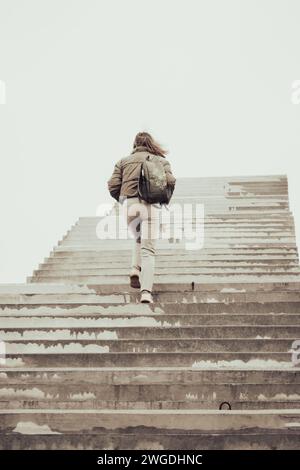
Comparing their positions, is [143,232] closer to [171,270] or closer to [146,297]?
[146,297]

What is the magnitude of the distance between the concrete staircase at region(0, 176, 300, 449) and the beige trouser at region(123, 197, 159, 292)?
29 centimetres

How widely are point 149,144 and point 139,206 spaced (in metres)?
0.72

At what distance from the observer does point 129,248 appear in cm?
830

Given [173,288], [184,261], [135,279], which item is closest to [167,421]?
[135,279]

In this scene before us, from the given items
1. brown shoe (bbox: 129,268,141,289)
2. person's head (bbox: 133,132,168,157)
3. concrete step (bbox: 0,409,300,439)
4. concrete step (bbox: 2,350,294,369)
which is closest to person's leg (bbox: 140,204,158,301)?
brown shoe (bbox: 129,268,141,289)

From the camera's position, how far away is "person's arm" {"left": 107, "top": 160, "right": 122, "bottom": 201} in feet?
21.7

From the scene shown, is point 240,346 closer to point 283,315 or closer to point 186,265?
point 283,315

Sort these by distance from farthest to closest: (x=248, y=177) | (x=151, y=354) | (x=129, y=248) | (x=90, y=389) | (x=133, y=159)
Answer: (x=248, y=177), (x=129, y=248), (x=133, y=159), (x=151, y=354), (x=90, y=389)

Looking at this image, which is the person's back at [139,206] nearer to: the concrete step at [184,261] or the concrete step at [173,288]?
the concrete step at [173,288]

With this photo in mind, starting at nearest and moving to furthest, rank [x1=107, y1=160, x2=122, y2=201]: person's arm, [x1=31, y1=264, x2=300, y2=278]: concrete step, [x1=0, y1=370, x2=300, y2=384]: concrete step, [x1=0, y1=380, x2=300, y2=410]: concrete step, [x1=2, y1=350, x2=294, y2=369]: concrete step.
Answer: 1. [x1=0, y1=380, x2=300, y2=410]: concrete step
2. [x1=0, y1=370, x2=300, y2=384]: concrete step
3. [x1=2, y1=350, x2=294, y2=369]: concrete step
4. [x1=107, y1=160, x2=122, y2=201]: person's arm
5. [x1=31, y1=264, x2=300, y2=278]: concrete step

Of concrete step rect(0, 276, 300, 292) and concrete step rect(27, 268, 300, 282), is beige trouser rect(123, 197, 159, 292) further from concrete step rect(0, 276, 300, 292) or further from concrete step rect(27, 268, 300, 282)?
concrete step rect(27, 268, 300, 282)

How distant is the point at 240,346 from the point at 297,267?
2352 millimetres

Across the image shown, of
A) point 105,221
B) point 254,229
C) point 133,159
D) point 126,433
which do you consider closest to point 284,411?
point 126,433

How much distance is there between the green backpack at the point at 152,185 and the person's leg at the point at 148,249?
0.40 feet
